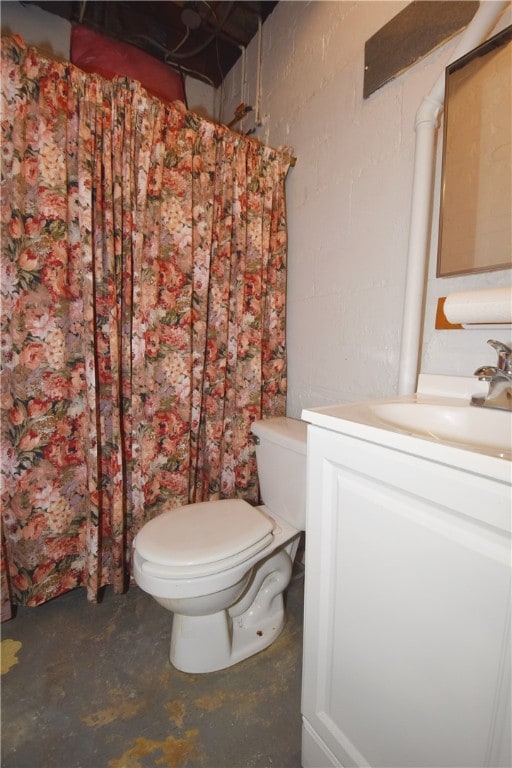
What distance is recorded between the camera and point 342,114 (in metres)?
1.24

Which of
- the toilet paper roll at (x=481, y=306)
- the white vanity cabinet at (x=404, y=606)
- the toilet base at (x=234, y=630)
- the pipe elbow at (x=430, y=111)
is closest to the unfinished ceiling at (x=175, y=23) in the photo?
the pipe elbow at (x=430, y=111)

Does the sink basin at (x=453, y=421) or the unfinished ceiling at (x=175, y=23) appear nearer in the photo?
the sink basin at (x=453, y=421)

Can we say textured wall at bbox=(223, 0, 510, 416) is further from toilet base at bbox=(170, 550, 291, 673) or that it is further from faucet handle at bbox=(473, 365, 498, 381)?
toilet base at bbox=(170, 550, 291, 673)

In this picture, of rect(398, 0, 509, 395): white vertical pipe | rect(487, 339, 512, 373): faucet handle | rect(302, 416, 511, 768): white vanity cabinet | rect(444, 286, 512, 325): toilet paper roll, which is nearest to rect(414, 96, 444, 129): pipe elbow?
rect(398, 0, 509, 395): white vertical pipe

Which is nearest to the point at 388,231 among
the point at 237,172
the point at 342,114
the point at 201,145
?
the point at 342,114

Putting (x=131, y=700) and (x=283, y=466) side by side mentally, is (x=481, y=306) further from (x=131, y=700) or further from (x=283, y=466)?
(x=131, y=700)

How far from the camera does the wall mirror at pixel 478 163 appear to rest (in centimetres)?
80

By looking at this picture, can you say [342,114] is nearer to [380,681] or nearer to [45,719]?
[380,681]

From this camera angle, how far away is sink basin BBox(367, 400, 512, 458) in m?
0.73

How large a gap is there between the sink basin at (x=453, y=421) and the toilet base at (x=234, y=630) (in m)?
0.70

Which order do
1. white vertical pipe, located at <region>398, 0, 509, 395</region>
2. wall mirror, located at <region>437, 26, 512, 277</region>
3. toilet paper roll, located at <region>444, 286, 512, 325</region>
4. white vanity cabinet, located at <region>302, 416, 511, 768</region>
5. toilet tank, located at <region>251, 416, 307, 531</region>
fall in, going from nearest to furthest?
white vanity cabinet, located at <region>302, 416, 511, 768</region> < toilet paper roll, located at <region>444, 286, 512, 325</region> < wall mirror, located at <region>437, 26, 512, 277</region> < white vertical pipe, located at <region>398, 0, 509, 395</region> < toilet tank, located at <region>251, 416, 307, 531</region>

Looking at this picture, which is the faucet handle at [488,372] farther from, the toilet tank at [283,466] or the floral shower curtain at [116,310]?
the floral shower curtain at [116,310]

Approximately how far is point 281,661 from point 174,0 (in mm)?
2597

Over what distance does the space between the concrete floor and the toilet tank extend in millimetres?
431
